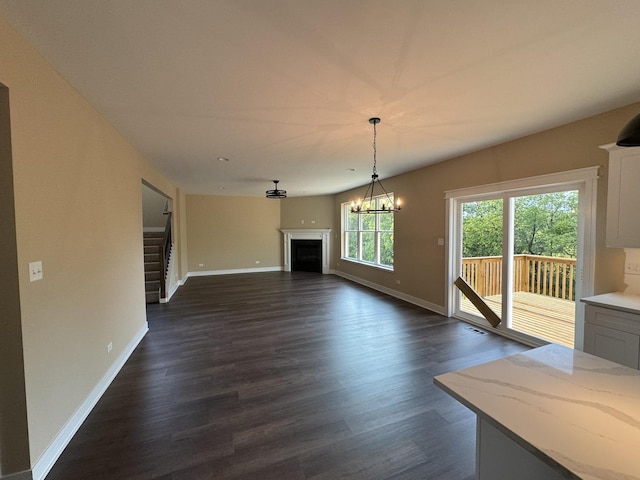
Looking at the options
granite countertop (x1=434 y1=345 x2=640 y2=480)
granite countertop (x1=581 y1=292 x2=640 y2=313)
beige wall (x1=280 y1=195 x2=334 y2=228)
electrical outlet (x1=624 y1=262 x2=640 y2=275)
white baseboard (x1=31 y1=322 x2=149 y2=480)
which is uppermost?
beige wall (x1=280 y1=195 x2=334 y2=228)

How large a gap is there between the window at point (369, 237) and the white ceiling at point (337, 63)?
3.38 meters

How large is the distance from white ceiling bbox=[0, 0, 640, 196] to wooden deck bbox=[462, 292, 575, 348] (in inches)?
87.2

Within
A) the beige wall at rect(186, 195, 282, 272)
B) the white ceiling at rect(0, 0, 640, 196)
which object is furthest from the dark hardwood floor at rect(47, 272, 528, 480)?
the beige wall at rect(186, 195, 282, 272)

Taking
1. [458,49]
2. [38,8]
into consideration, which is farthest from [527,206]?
[38,8]

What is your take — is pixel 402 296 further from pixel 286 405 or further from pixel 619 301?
pixel 286 405

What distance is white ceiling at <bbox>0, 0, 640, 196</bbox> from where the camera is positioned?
1402 mm

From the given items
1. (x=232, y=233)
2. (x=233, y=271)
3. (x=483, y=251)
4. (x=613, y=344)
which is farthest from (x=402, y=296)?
(x=232, y=233)

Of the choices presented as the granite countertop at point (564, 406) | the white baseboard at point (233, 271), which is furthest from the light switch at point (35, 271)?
the white baseboard at point (233, 271)

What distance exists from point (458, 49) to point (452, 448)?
8.77 feet

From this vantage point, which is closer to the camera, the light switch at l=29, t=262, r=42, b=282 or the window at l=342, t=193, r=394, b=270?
the light switch at l=29, t=262, r=42, b=282

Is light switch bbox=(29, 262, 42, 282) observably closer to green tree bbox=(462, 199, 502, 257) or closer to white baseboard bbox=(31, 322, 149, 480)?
white baseboard bbox=(31, 322, 149, 480)

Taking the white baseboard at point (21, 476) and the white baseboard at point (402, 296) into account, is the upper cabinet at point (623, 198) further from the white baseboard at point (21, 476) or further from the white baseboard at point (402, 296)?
the white baseboard at point (21, 476)

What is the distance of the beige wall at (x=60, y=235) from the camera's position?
1587mm

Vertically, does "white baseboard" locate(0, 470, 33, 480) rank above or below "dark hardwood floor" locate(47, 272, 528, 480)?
above
